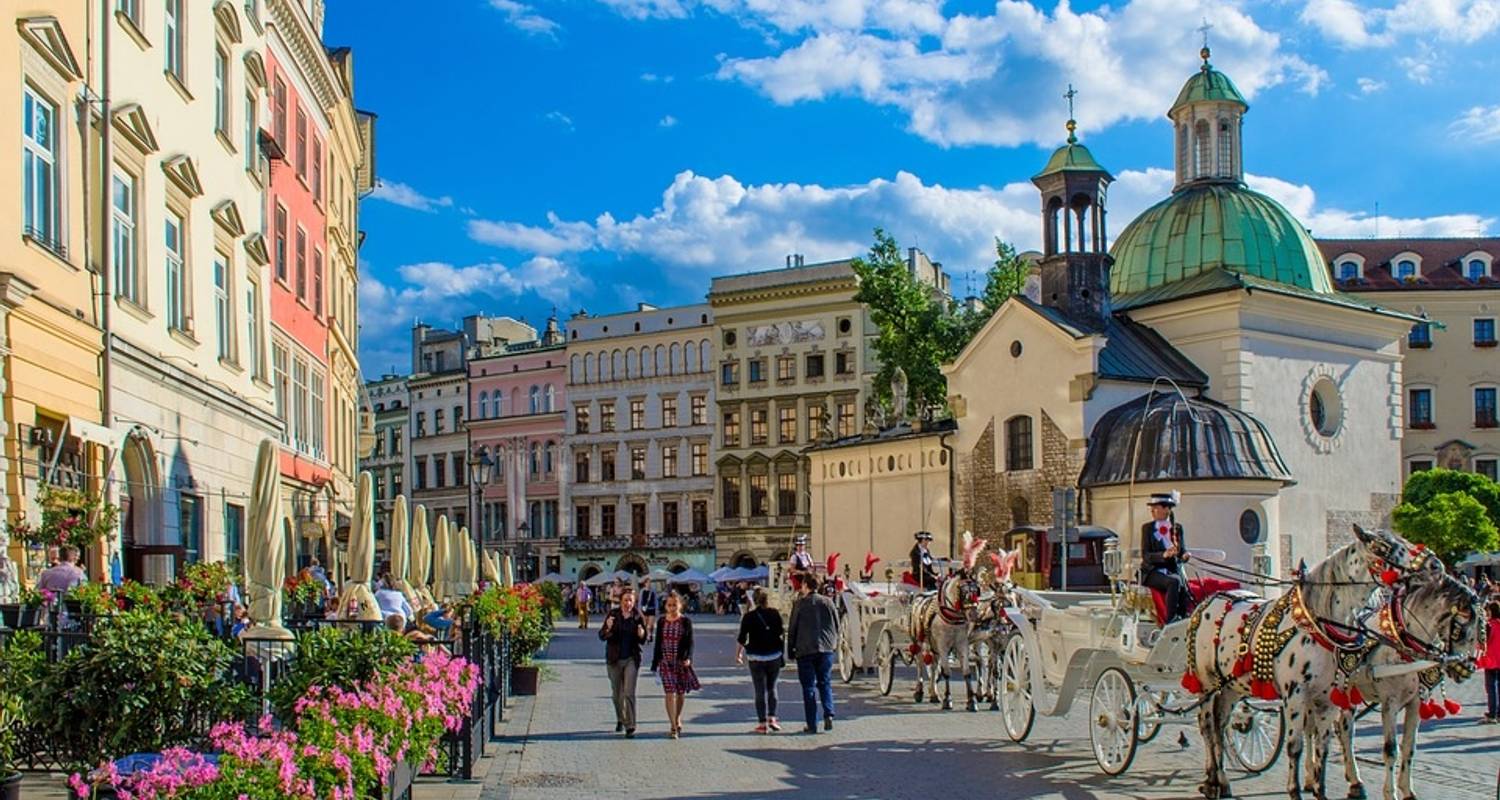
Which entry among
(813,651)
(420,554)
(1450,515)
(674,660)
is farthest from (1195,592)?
(1450,515)

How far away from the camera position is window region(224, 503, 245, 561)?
939 inches

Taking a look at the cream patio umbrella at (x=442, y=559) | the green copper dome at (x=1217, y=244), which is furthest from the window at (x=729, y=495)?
the cream patio umbrella at (x=442, y=559)

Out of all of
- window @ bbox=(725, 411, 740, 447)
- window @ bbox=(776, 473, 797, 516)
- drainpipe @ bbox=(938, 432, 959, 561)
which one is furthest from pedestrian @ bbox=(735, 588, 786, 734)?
window @ bbox=(725, 411, 740, 447)

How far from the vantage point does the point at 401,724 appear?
834 cm

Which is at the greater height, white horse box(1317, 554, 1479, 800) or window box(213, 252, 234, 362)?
window box(213, 252, 234, 362)

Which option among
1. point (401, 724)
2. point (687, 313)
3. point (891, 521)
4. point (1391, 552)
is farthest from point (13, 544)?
point (687, 313)

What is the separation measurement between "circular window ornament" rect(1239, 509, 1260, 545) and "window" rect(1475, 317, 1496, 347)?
40672mm

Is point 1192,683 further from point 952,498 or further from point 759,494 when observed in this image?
point 759,494

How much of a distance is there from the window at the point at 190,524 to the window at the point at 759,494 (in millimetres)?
52287

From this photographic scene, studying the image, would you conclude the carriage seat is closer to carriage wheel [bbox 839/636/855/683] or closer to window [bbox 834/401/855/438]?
carriage wheel [bbox 839/636/855/683]

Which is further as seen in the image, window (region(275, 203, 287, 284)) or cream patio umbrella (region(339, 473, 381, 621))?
window (region(275, 203, 287, 284))

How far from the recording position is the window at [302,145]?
1275 inches

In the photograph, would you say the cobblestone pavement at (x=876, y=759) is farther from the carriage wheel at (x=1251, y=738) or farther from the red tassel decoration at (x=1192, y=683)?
the red tassel decoration at (x=1192, y=683)

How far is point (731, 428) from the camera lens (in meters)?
75.8
